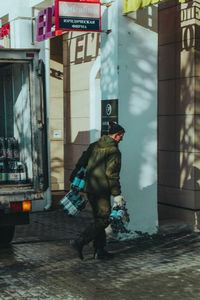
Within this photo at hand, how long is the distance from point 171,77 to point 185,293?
5014 mm

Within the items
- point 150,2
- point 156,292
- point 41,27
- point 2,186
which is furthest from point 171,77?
point 156,292

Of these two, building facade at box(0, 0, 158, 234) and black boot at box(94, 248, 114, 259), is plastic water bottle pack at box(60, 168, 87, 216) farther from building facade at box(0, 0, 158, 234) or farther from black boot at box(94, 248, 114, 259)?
building facade at box(0, 0, 158, 234)

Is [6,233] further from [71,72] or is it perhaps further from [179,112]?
[71,72]

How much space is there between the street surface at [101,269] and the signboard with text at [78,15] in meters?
3.33

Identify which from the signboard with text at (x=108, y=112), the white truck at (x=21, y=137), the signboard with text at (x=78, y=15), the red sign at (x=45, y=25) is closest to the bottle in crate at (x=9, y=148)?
the white truck at (x=21, y=137)

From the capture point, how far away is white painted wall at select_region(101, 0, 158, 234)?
8.22 metres

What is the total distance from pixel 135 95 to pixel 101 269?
3.04 m

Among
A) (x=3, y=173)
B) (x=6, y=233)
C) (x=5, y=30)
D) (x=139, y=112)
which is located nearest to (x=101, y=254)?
(x=6, y=233)

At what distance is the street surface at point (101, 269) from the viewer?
5.55 meters

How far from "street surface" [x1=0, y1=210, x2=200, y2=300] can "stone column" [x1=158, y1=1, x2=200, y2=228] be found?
937mm

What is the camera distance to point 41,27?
10.9 metres

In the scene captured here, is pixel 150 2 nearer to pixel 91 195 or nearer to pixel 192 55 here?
pixel 192 55

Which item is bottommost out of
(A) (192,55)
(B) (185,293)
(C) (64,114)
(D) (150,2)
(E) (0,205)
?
(B) (185,293)

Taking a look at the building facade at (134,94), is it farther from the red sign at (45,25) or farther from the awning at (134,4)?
the red sign at (45,25)
